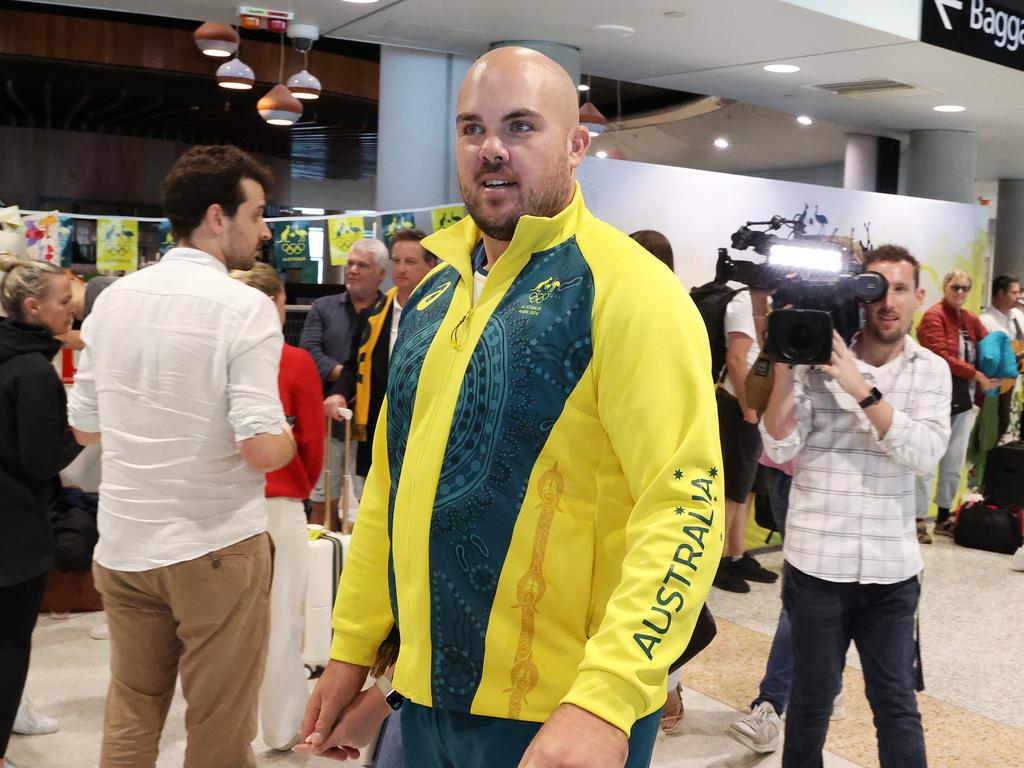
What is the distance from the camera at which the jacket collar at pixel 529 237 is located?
1.34m

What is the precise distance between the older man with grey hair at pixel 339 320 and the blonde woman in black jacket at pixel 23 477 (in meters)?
2.07

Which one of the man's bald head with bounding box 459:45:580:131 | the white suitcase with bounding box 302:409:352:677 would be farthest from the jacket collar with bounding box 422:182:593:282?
the white suitcase with bounding box 302:409:352:677

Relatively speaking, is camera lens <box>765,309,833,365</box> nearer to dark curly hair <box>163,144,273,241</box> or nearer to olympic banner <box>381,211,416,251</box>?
dark curly hair <box>163,144,273,241</box>

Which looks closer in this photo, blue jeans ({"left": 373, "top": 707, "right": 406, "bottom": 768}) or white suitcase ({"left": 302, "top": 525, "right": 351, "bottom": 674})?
blue jeans ({"left": 373, "top": 707, "right": 406, "bottom": 768})

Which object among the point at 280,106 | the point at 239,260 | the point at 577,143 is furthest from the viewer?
the point at 280,106

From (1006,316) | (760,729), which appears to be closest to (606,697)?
(760,729)

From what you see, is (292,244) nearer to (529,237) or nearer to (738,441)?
(738,441)

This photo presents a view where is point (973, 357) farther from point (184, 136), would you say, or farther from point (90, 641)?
point (184, 136)

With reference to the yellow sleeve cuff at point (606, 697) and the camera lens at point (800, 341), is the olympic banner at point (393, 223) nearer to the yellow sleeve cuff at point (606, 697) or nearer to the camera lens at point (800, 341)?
the camera lens at point (800, 341)

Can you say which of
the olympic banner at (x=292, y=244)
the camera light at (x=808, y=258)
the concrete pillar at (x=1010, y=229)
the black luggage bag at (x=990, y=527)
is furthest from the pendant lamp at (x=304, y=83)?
the concrete pillar at (x=1010, y=229)

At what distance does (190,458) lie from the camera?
7.44 feet

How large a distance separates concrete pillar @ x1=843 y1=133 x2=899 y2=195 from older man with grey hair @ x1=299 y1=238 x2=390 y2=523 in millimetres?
4912

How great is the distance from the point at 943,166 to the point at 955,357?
7.69ft

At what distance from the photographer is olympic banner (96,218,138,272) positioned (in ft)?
19.0
